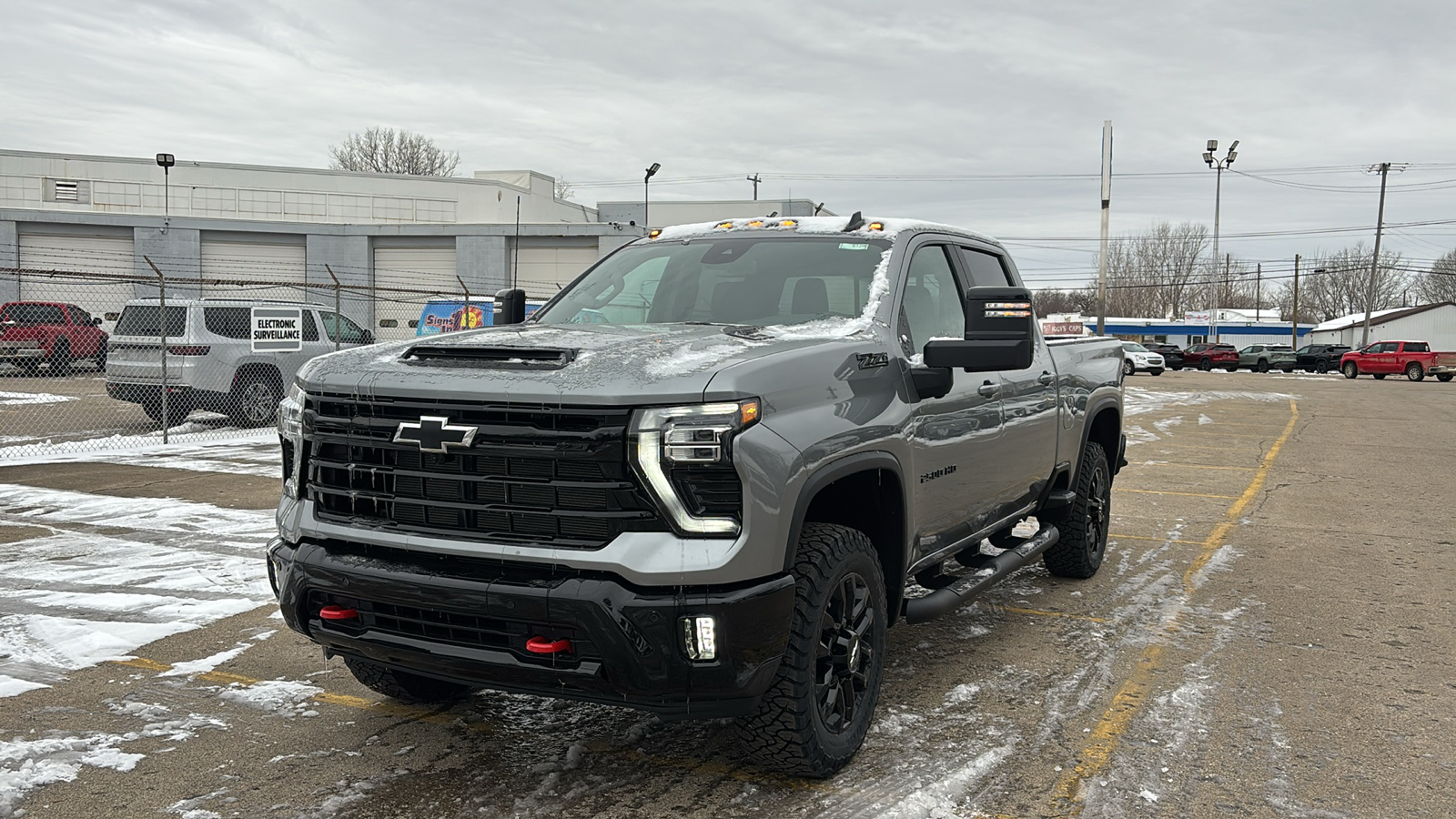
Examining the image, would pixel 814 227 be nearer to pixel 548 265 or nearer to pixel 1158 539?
pixel 1158 539

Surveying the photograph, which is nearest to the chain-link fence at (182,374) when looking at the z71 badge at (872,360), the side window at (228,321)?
the side window at (228,321)

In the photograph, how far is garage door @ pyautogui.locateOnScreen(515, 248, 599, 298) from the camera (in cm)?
3978

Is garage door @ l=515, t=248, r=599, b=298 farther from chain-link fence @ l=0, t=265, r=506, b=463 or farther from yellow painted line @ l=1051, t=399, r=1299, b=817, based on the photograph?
yellow painted line @ l=1051, t=399, r=1299, b=817

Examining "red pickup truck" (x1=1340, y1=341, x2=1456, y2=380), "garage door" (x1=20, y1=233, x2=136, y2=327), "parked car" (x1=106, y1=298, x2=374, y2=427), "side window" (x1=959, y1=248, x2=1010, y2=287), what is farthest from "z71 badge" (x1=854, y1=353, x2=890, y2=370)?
"red pickup truck" (x1=1340, y1=341, x2=1456, y2=380)

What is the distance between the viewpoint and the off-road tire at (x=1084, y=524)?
263 inches

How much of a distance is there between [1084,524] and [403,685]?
4.20 metres

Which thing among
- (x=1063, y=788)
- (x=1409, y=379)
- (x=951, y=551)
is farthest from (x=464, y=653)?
(x=1409, y=379)

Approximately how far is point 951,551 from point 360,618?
2.59m

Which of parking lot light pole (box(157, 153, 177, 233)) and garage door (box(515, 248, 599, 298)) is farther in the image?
garage door (box(515, 248, 599, 298))

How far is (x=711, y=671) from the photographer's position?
10.5 ft

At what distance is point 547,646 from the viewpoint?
10.5ft

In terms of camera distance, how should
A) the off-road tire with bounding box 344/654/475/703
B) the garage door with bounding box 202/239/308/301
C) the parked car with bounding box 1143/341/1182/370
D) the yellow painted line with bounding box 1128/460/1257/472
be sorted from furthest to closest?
the parked car with bounding box 1143/341/1182/370 → the garage door with bounding box 202/239/308/301 → the yellow painted line with bounding box 1128/460/1257/472 → the off-road tire with bounding box 344/654/475/703

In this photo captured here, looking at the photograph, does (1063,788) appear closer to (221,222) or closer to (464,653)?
(464,653)

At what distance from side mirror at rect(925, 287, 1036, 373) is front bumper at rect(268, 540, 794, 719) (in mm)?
1211
